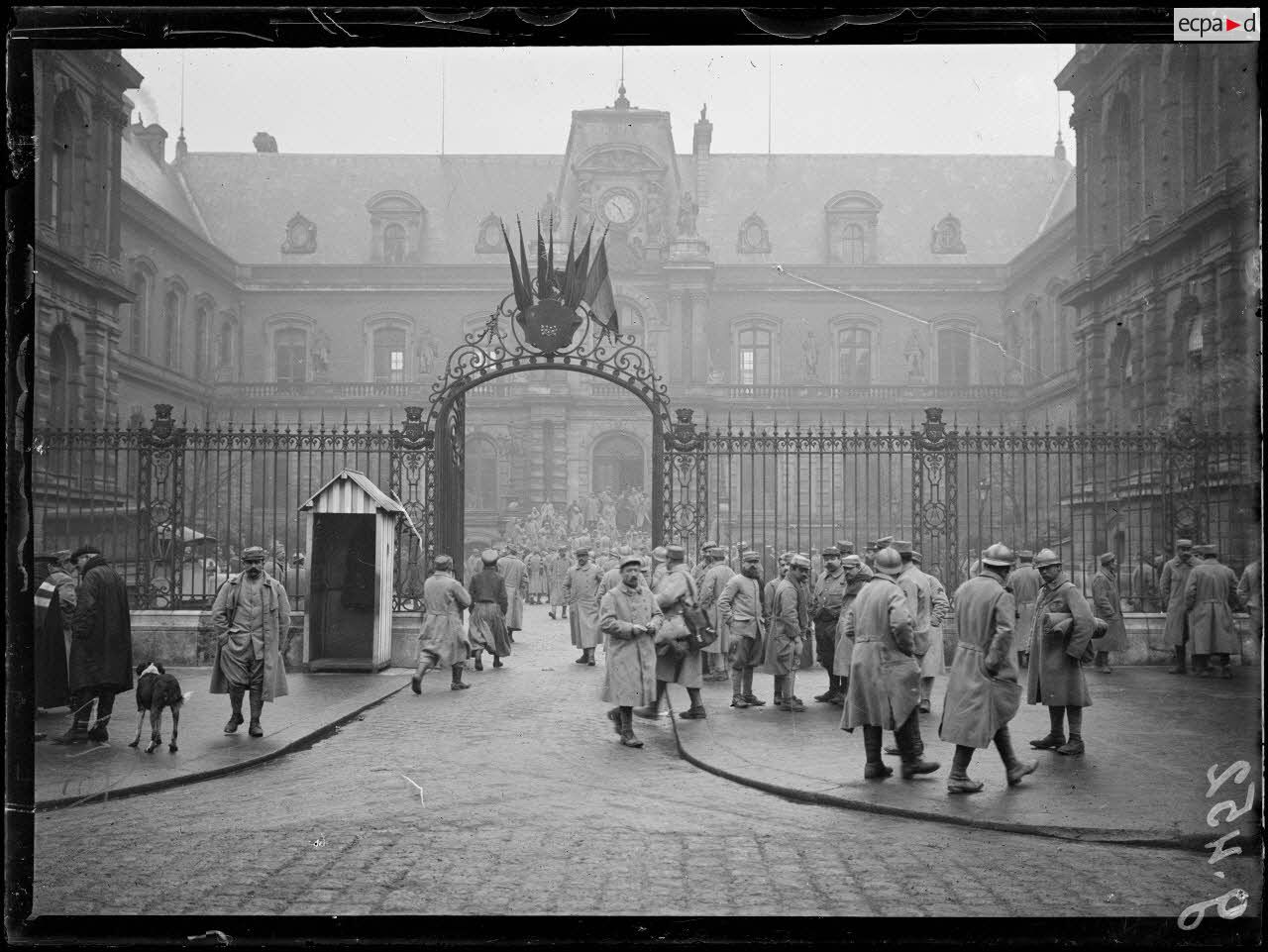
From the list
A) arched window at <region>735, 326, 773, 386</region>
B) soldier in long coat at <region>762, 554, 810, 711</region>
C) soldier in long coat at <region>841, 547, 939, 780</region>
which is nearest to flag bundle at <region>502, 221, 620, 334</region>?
soldier in long coat at <region>762, 554, 810, 711</region>

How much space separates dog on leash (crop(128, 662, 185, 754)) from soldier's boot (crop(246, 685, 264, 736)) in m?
0.77

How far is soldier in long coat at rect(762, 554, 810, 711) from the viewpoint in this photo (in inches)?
426

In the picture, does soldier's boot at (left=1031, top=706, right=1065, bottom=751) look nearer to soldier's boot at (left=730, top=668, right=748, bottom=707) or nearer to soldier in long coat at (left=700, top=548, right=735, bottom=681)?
soldier's boot at (left=730, top=668, right=748, bottom=707)

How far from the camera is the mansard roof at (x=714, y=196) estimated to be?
43.3 meters

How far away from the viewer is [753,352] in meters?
43.2

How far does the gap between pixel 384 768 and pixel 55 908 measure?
10.4 feet

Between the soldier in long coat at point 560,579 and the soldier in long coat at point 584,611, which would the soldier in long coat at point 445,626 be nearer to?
the soldier in long coat at point 584,611

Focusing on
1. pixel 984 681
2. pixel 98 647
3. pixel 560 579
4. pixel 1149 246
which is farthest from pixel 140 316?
pixel 984 681

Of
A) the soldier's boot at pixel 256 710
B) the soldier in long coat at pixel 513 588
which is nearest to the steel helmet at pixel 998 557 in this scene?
the soldier's boot at pixel 256 710

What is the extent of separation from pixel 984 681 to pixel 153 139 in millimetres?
41192

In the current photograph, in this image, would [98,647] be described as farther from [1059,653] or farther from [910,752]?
[1059,653]
